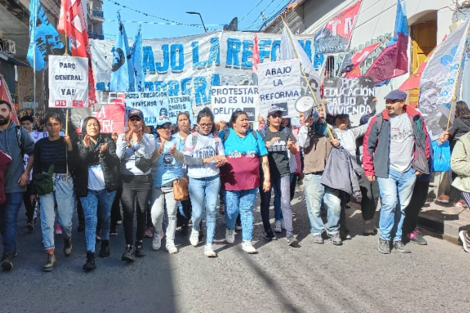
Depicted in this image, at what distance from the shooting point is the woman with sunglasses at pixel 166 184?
5.71 meters

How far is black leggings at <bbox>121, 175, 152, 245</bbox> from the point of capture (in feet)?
17.6

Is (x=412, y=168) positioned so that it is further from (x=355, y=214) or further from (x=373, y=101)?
(x=355, y=214)

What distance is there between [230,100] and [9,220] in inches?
153

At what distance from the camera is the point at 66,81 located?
603 centimetres

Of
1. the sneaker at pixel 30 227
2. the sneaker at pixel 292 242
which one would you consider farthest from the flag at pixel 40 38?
the sneaker at pixel 292 242

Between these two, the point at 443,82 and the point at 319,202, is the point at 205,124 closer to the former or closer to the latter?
the point at 319,202

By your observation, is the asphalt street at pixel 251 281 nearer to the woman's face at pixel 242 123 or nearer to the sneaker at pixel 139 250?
the sneaker at pixel 139 250

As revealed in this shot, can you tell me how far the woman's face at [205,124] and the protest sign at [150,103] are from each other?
2.39 m

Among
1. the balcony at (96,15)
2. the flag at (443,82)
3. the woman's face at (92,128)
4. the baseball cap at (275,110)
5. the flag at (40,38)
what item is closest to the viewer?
the woman's face at (92,128)

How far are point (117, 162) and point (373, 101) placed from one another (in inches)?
155

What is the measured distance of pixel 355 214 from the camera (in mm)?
8109

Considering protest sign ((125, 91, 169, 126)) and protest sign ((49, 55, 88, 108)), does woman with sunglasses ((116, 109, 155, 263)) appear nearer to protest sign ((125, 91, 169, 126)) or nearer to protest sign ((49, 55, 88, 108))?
protest sign ((49, 55, 88, 108))

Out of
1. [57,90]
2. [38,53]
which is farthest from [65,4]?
[38,53]

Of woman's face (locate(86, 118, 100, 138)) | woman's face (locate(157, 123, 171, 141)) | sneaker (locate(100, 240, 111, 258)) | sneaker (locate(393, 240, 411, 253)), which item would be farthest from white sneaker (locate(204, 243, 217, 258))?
sneaker (locate(393, 240, 411, 253))
